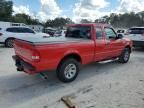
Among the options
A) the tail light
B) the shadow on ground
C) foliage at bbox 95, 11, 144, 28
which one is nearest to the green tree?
foliage at bbox 95, 11, 144, 28

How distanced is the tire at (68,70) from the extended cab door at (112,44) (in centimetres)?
184

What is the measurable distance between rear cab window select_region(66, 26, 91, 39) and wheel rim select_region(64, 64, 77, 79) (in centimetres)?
134

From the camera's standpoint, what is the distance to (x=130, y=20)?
80.6 meters

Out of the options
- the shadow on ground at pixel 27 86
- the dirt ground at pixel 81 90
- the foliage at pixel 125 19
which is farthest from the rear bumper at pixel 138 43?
the foliage at pixel 125 19

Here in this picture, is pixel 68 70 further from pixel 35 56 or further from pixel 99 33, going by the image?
pixel 99 33

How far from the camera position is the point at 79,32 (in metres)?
6.89

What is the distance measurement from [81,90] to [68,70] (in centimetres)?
83

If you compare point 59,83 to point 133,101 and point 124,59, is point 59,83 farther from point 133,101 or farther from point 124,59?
point 124,59

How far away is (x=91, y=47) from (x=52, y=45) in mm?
1731

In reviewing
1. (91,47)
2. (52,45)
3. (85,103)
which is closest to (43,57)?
(52,45)

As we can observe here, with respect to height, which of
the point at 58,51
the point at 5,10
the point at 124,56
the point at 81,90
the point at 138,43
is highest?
the point at 5,10

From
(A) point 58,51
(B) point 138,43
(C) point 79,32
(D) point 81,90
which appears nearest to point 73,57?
(A) point 58,51

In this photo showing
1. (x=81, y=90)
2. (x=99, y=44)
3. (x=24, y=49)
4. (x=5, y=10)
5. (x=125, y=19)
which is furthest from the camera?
(x=125, y=19)

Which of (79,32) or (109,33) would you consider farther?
(109,33)
